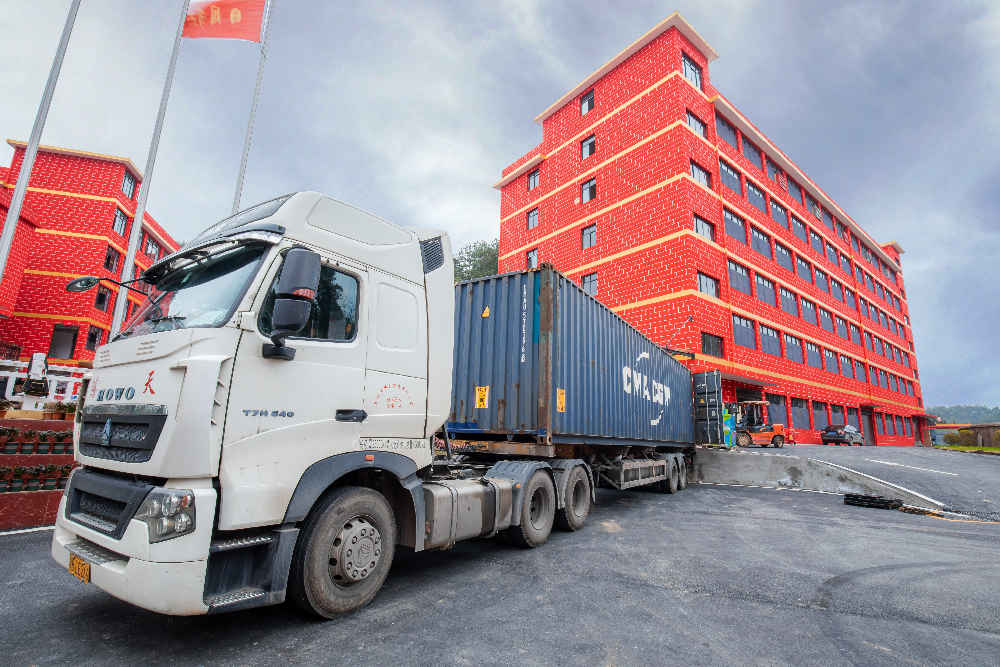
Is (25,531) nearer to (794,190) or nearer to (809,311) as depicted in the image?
(809,311)

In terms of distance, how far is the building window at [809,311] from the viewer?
31.2 metres

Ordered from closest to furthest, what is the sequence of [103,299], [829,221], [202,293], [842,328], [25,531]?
1. [202,293]
2. [25,531]
3. [103,299]
4. [842,328]
5. [829,221]

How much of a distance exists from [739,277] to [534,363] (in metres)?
23.0

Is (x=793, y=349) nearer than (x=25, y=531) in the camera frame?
No

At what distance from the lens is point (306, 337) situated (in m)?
3.38

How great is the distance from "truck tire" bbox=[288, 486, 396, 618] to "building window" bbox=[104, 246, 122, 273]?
3273 centimetres

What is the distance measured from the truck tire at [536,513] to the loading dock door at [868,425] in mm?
41518

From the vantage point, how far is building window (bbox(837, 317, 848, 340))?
35531 mm

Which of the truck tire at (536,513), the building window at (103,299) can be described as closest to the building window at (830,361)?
the truck tire at (536,513)

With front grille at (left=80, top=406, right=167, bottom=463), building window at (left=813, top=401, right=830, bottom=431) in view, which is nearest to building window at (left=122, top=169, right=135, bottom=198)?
front grille at (left=80, top=406, right=167, bottom=463)

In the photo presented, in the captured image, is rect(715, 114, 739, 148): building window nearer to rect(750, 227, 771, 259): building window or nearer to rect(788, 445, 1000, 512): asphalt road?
rect(750, 227, 771, 259): building window

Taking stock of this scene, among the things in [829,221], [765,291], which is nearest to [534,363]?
[765,291]

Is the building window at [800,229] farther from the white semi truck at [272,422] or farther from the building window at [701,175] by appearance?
the white semi truck at [272,422]

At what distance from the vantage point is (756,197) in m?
28.6
